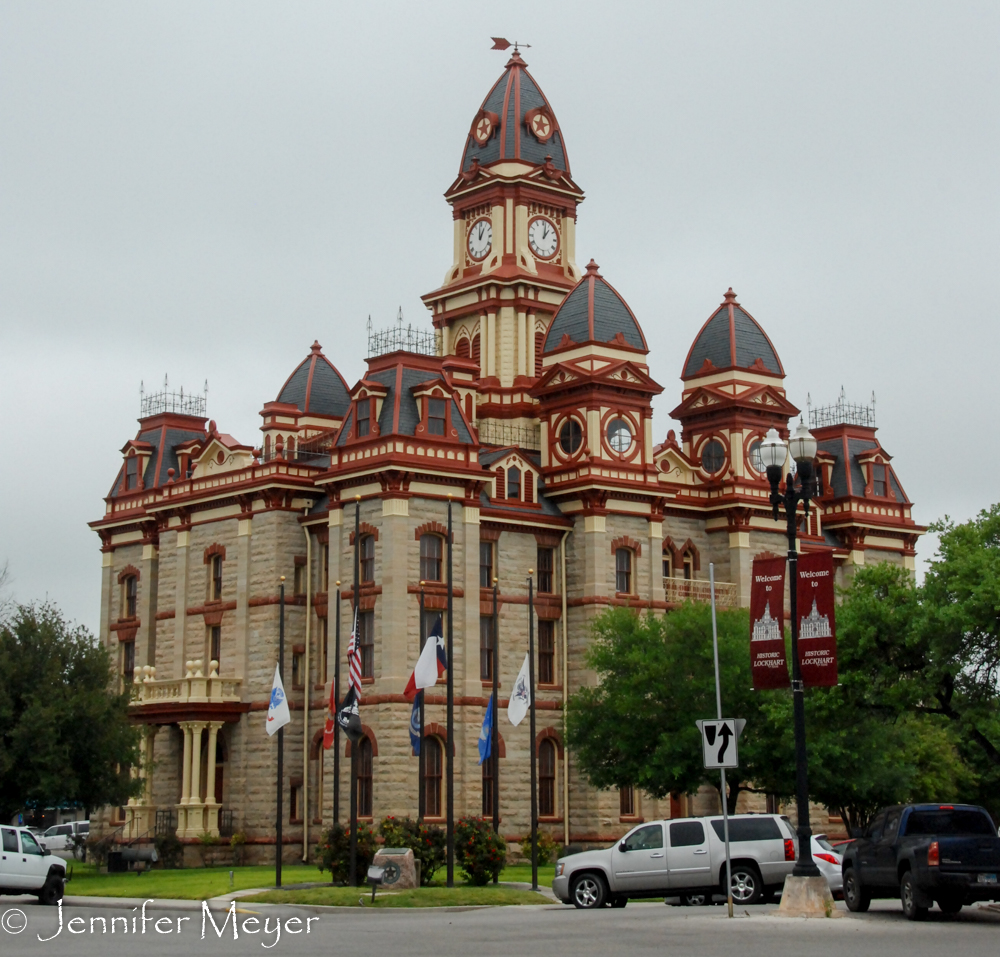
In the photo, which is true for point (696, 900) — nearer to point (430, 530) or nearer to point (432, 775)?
point (432, 775)

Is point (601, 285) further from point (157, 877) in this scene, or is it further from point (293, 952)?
point (293, 952)

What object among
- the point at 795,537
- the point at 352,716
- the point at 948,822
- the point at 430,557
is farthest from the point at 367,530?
the point at 948,822

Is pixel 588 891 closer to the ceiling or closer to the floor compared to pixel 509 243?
closer to the floor

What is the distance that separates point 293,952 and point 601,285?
145ft

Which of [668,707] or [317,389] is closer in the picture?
[668,707]

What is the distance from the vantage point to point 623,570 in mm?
60938

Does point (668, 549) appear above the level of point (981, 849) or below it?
above

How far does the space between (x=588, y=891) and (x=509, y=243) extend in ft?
127

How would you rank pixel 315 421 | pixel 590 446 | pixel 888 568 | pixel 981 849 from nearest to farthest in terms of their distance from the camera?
1. pixel 981 849
2. pixel 888 568
3. pixel 590 446
4. pixel 315 421

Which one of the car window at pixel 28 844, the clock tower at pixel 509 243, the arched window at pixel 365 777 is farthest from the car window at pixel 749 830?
the clock tower at pixel 509 243

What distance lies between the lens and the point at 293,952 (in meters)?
21.8

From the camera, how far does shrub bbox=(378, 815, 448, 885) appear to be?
4012cm

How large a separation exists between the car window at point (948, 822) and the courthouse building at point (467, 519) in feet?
90.3

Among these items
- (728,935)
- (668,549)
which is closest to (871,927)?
(728,935)
